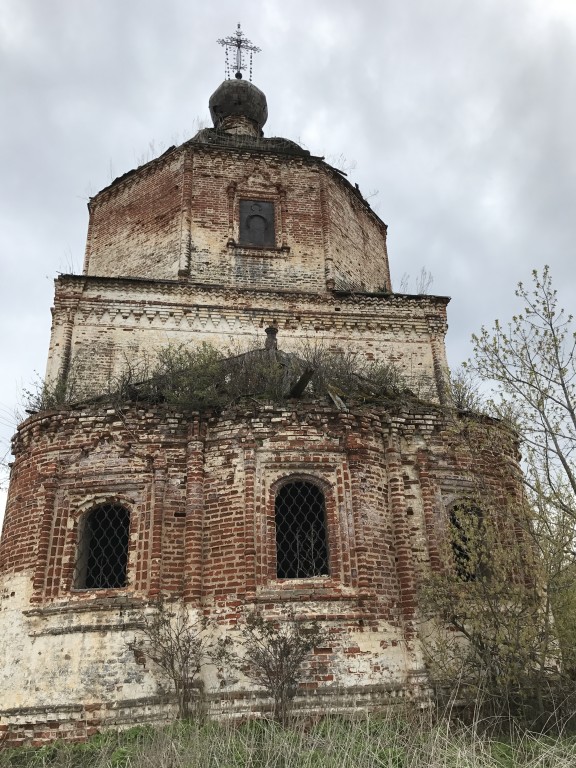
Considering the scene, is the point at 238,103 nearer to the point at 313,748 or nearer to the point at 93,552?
the point at 93,552

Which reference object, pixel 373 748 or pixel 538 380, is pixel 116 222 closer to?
pixel 538 380

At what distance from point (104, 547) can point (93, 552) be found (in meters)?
0.18

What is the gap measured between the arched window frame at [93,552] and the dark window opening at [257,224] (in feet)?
24.5

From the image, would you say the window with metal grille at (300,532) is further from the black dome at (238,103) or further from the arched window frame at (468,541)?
the black dome at (238,103)

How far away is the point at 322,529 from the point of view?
353 inches

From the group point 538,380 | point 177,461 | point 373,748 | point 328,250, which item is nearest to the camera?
point 373,748

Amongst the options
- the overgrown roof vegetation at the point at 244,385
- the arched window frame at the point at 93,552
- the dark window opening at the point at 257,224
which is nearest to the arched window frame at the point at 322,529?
the overgrown roof vegetation at the point at 244,385

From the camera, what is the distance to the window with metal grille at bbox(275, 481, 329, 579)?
872cm

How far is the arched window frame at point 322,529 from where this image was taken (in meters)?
8.59

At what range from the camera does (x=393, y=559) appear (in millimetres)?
8875

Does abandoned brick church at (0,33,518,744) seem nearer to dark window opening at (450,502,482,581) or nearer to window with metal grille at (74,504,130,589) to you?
window with metal grille at (74,504,130,589)

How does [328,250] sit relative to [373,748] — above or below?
above

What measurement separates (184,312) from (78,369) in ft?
7.90

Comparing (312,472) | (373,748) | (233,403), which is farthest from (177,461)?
(373,748)
